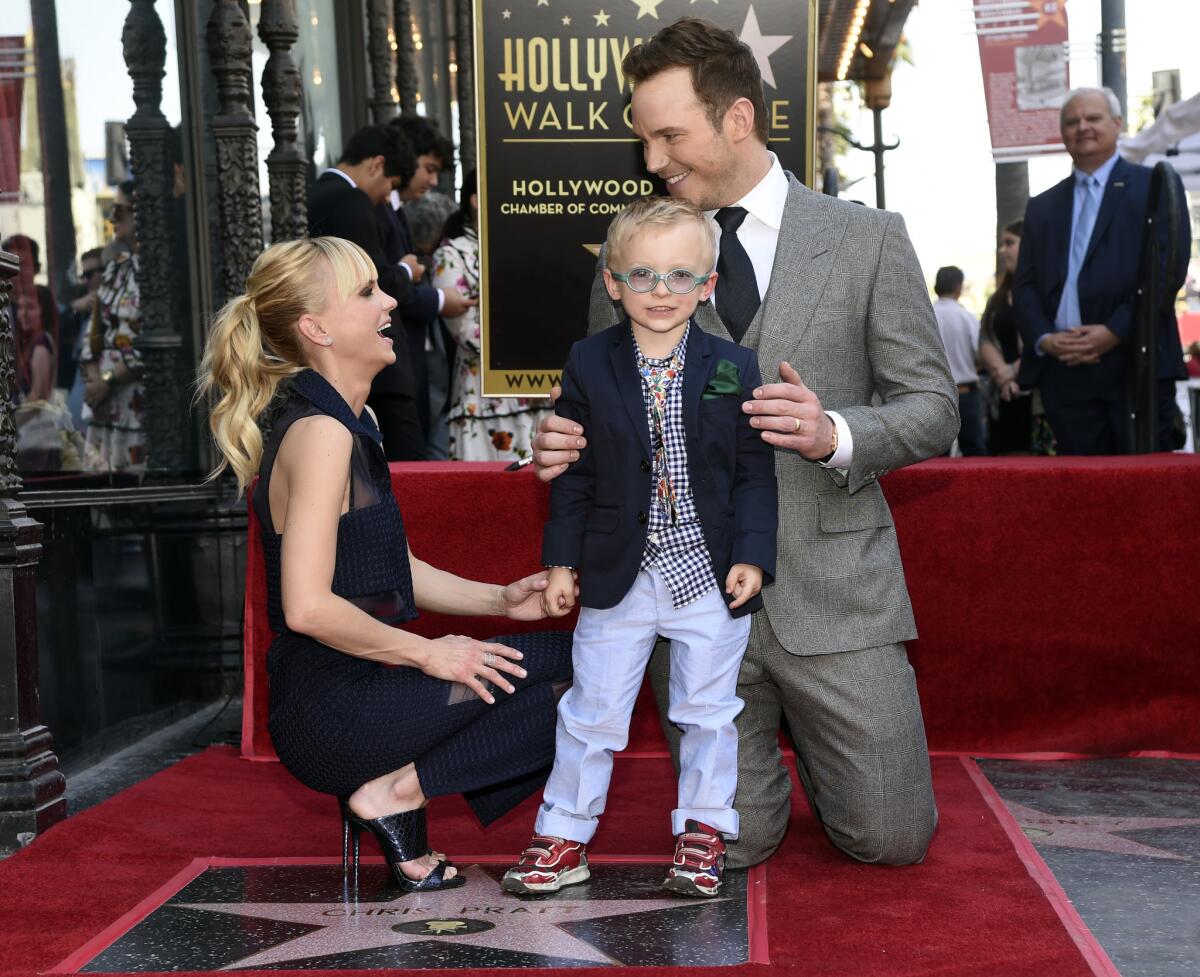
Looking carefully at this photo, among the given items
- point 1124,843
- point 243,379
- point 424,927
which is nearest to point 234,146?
point 243,379

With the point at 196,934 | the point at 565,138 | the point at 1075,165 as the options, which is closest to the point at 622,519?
the point at 196,934

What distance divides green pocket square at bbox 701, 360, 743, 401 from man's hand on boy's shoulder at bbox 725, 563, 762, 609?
1.15ft

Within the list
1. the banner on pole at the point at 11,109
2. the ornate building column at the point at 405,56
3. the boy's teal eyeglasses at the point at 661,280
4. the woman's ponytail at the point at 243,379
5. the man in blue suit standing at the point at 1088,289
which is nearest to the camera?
the boy's teal eyeglasses at the point at 661,280

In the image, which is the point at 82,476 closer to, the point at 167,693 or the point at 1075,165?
the point at 167,693

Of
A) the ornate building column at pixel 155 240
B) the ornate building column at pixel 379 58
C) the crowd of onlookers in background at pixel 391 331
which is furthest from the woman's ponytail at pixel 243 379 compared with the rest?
the ornate building column at pixel 379 58

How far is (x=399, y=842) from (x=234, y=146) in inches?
151

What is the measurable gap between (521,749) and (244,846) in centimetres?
90

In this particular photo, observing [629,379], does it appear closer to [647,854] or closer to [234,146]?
[647,854]

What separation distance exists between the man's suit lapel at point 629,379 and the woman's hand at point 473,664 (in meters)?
0.54

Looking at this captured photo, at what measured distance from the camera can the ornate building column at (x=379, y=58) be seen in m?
9.77

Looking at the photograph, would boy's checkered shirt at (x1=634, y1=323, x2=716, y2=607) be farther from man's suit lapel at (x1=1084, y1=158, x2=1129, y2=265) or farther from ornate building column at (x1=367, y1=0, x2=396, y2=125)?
ornate building column at (x1=367, y1=0, x2=396, y2=125)

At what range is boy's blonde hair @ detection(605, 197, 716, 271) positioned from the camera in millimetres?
3207

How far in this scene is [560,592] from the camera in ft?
10.7

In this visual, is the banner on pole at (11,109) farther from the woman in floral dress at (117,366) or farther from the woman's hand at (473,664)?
the woman's hand at (473,664)
